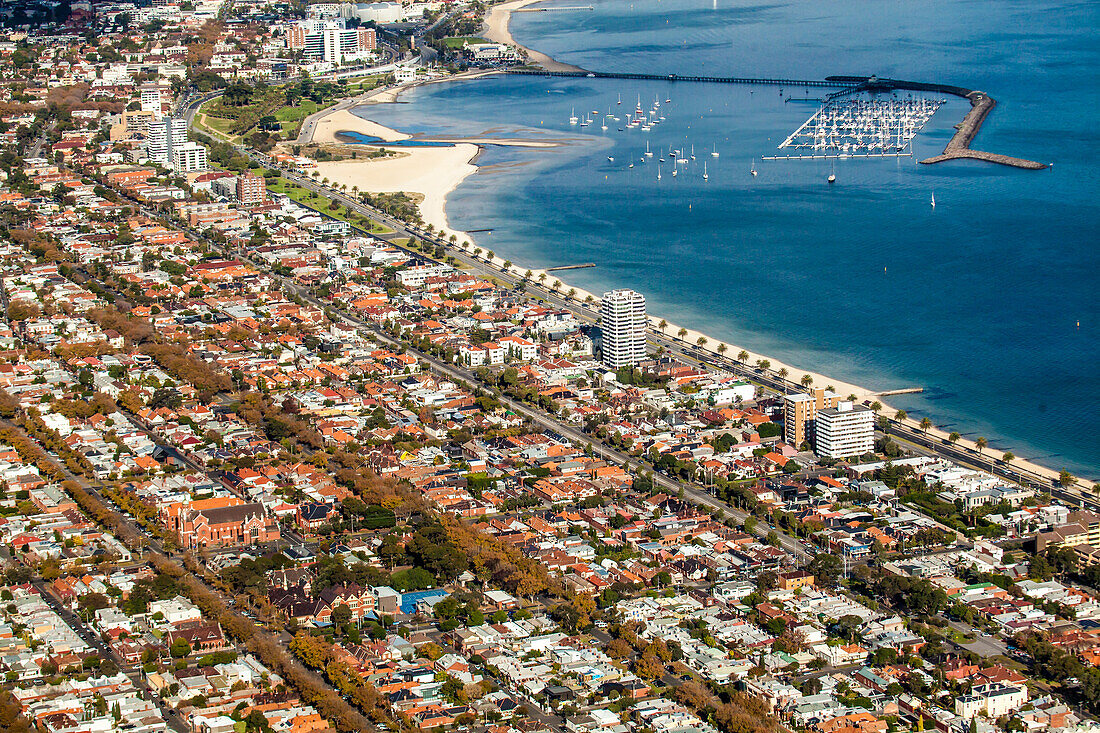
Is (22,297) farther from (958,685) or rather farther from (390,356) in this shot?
(958,685)

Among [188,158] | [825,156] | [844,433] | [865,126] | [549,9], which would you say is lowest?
[844,433]

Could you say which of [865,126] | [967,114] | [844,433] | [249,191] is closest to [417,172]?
[249,191]

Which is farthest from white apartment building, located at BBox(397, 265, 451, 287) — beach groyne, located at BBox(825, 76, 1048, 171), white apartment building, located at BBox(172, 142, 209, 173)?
beach groyne, located at BBox(825, 76, 1048, 171)

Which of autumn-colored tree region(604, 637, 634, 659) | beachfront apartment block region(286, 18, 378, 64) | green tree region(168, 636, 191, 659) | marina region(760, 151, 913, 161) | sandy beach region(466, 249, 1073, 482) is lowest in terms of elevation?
green tree region(168, 636, 191, 659)

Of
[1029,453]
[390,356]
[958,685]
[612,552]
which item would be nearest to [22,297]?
[390,356]

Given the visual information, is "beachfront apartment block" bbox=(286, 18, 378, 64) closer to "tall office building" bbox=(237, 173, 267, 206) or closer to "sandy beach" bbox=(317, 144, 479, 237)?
"sandy beach" bbox=(317, 144, 479, 237)

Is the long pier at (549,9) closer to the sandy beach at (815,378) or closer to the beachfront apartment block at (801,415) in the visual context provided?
the sandy beach at (815,378)

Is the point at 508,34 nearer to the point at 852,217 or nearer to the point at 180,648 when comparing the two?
the point at 852,217
